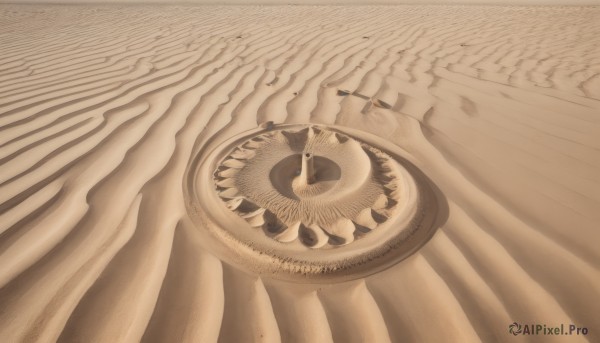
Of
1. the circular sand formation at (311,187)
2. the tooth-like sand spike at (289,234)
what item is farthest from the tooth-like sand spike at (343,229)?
the tooth-like sand spike at (289,234)

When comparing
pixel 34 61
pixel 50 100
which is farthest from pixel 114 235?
pixel 34 61

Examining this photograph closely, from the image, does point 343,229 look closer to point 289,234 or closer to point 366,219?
point 366,219

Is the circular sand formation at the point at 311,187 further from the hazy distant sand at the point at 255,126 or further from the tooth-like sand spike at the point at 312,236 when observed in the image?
the hazy distant sand at the point at 255,126

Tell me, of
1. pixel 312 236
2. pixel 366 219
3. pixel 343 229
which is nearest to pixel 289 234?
pixel 312 236

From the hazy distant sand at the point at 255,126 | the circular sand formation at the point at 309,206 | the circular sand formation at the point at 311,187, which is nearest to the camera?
the hazy distant sand at the point at 255,126

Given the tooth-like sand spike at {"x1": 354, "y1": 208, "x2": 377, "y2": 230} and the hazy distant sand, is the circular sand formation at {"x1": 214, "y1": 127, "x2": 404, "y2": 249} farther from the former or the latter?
the hazy distant sand
